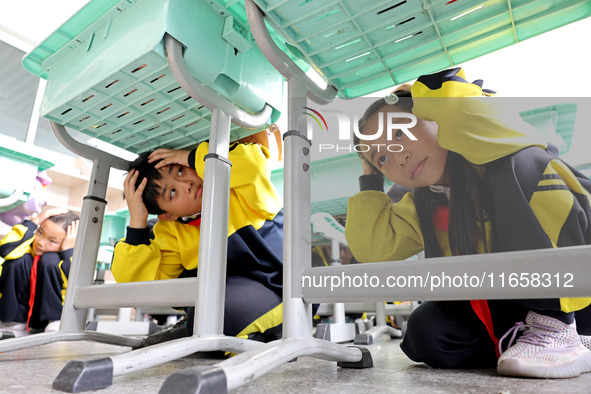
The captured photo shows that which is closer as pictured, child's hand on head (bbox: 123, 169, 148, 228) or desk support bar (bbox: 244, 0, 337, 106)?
Result: desk support bar (bbox: 244, 0, 337, 106)

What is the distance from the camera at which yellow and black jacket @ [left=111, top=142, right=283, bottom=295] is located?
2.96 feet

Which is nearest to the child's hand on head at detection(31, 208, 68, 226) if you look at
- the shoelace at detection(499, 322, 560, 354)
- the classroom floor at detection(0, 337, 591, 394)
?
the classroom floor at detection(0, 337, 591, 394)

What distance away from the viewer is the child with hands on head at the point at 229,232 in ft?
2.88

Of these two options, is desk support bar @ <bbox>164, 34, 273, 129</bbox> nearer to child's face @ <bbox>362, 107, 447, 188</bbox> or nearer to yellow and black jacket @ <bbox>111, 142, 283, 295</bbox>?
yellow and black jacket @ <bbox>111, 142, 283, 295</bbox>

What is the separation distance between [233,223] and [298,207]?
298 mm

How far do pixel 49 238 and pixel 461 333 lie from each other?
69.2 inches

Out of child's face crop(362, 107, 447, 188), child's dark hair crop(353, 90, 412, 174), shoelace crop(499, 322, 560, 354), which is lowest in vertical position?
shoelace crop(499, 322, 560, 354)

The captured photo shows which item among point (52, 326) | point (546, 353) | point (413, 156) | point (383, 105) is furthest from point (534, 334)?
point (52, 326)

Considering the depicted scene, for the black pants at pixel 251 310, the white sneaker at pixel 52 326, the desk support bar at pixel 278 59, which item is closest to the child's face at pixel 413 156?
the desk support bar at pixel 278 59

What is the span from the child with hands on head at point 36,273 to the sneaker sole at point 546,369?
1635mm

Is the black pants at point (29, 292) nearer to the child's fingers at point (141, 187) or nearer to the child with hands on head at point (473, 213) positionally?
the child's fingers at point (141, 187)

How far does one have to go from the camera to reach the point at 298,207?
0.68 metres

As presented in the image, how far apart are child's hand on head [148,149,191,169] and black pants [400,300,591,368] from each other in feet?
2.33

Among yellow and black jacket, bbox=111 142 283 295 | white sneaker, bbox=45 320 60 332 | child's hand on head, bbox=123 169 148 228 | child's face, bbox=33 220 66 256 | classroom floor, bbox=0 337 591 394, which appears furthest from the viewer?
child's face, bbox=33 220 66 256
